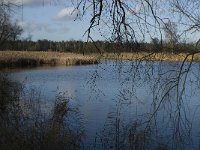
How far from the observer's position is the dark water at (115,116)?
5.67 m

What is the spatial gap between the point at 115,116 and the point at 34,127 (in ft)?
9.67

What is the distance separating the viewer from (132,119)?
9688 millimetres

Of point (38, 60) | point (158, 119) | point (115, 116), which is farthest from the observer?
point (38, 60)

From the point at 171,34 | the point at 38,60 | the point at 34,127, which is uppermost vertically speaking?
the point at 171,34

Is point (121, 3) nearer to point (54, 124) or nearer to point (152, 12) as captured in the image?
point (152, 12)

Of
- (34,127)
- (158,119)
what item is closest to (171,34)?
(34,127)

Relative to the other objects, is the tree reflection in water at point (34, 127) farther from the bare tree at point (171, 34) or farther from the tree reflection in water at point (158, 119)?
the bare tree at point (171, 34)

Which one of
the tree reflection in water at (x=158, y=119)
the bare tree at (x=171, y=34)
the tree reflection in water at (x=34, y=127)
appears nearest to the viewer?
the bare tree at (x=171, y=34)

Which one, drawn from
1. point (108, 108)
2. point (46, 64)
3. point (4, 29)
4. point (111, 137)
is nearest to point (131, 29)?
point (111, 137)

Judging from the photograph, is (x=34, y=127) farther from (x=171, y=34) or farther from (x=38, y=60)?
(x=38, y=60)

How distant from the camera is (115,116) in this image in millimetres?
10039

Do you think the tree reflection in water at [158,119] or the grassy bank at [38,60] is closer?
the tree reflection in water at [158,119]

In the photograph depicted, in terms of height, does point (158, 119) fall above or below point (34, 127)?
below

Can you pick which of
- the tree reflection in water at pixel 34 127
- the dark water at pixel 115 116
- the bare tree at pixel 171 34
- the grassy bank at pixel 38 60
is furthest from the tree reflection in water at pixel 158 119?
the grassy bank at pixel 38 60
